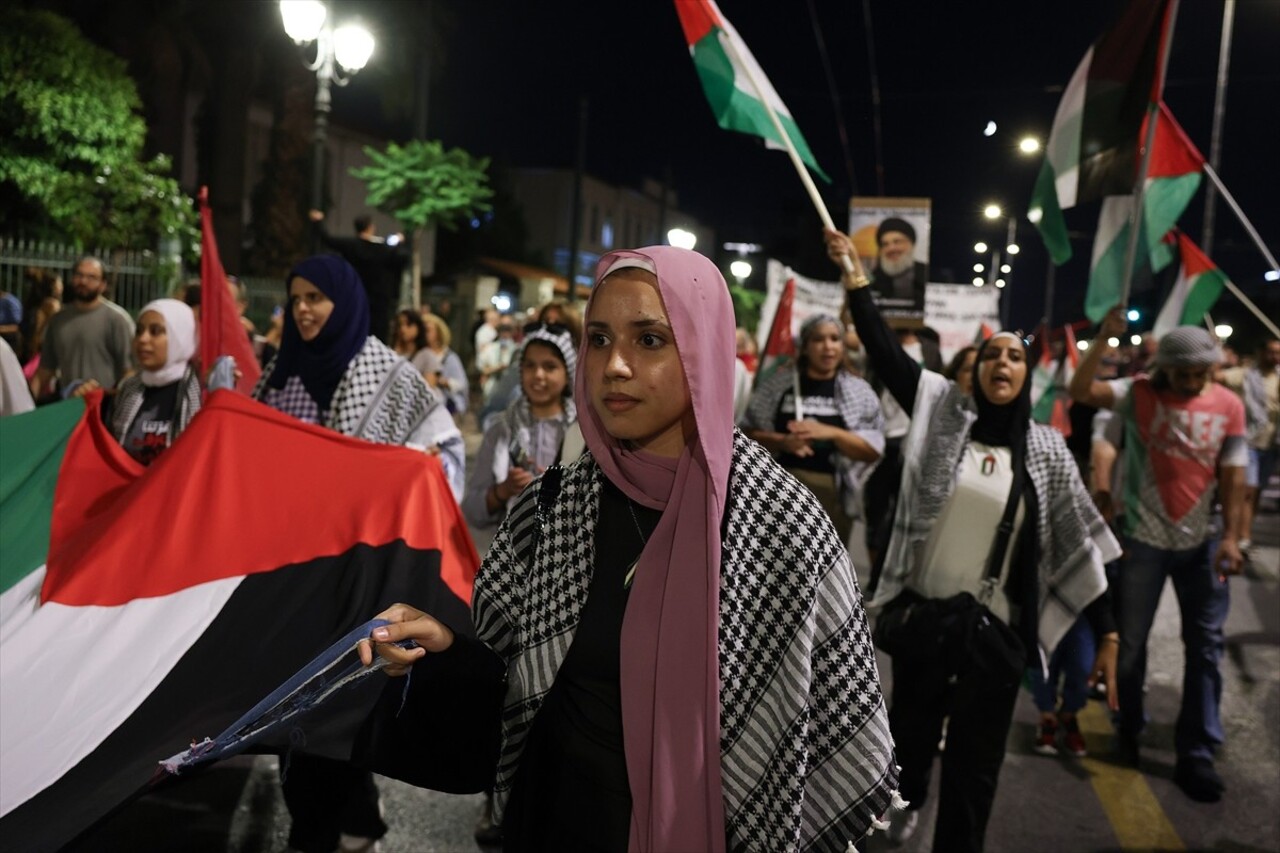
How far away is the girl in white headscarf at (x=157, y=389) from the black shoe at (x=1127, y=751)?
4.81 m

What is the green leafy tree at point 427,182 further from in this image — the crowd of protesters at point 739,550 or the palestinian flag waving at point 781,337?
the crowd of protesters at point 739,550

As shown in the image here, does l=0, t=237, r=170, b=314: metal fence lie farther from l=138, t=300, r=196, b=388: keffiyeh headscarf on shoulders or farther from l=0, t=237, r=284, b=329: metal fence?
l=138, t=300, r=196, b=388: keffiyeh headscarf on shoulders

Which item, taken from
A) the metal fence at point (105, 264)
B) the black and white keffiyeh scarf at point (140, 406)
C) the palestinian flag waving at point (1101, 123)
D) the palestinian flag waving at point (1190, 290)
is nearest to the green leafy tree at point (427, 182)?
the metal fence at point (105, 264)

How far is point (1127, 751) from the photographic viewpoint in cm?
577

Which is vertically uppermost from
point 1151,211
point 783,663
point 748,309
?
point 748,309

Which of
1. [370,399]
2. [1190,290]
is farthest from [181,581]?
[1190,290]

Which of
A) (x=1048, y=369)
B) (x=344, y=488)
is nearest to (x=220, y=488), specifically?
(x=344, y=488)

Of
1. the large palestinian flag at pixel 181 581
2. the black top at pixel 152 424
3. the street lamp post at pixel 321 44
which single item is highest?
the street lamp post at pixel 321 44

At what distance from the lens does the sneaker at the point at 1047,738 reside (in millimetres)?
5766

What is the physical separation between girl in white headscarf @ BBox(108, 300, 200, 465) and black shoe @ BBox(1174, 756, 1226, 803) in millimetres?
4903

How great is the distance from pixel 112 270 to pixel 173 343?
11775mm

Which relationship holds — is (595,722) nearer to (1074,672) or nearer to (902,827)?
(902,827)

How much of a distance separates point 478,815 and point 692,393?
305 centimetres

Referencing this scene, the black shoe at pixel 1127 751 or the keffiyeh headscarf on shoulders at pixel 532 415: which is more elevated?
the keffiyeh headscarf on shoulders at pixel 532 415
